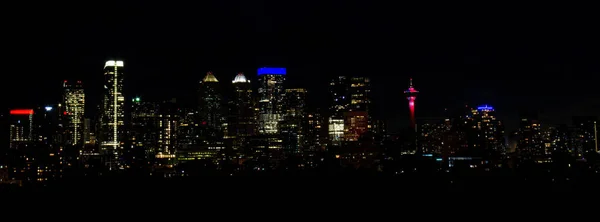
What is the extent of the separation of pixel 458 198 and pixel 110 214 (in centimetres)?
2545

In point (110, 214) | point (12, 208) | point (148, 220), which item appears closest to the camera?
point (148, 220)

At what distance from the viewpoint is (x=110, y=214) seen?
42.3 metres

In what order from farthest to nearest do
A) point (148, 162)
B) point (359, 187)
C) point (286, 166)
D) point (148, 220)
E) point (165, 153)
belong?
point (165, 153) < point (148, 162) < point (286, 166) < point (359, 187) < point (148, 220)

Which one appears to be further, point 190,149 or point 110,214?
point 190,149

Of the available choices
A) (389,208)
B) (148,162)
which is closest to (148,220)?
(389,208)

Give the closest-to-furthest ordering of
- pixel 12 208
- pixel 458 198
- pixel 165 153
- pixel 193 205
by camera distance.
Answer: pixel 12 208, pixel 193 205, pixel 458 198, pixel 165 153

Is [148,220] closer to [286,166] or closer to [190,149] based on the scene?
[286,166]

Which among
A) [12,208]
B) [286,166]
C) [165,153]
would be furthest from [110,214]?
[165,153]

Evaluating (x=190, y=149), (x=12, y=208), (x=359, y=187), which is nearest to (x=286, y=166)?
(x=190, y=149)

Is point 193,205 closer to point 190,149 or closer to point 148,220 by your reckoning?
point 148,220

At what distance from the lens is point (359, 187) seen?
64.4 metres

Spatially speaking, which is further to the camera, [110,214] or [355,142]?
[355,142]

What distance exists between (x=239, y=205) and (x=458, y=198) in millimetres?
16383

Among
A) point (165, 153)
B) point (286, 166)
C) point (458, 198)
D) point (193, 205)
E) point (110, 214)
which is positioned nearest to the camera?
point (110, 214)
